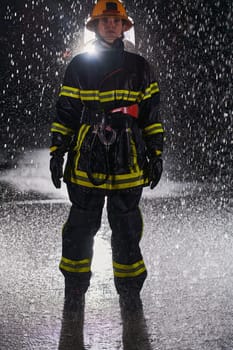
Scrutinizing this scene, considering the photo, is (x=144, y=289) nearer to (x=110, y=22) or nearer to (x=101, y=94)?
(x=101, y=94)

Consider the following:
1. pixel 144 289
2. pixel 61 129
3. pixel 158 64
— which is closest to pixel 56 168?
pixel 61 129

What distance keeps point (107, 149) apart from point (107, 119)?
→ 188 millimetres

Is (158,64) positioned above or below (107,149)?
below

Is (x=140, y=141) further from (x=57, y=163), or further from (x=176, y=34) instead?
(x=176, y=34)

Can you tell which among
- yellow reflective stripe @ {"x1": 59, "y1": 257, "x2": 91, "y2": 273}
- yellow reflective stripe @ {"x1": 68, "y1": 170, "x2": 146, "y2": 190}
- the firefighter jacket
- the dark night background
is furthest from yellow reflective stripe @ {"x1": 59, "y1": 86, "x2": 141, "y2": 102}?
the dark night background

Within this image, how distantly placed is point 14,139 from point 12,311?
1187 cm

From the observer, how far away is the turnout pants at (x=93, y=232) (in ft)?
12.7

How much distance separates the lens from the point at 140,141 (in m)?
3.95

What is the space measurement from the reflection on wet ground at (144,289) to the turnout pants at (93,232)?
180 millimetres

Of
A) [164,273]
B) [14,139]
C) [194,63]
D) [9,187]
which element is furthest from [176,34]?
[164,273]

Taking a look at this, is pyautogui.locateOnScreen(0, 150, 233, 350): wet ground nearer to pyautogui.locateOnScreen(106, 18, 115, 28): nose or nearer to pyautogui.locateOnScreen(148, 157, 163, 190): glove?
pyautogui.locateOnScreen(148, 157, 163, 190): glove

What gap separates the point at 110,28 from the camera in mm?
3939

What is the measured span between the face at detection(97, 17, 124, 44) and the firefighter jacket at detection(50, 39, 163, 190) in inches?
2.9

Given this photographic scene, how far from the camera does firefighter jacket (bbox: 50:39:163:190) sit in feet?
12.5
